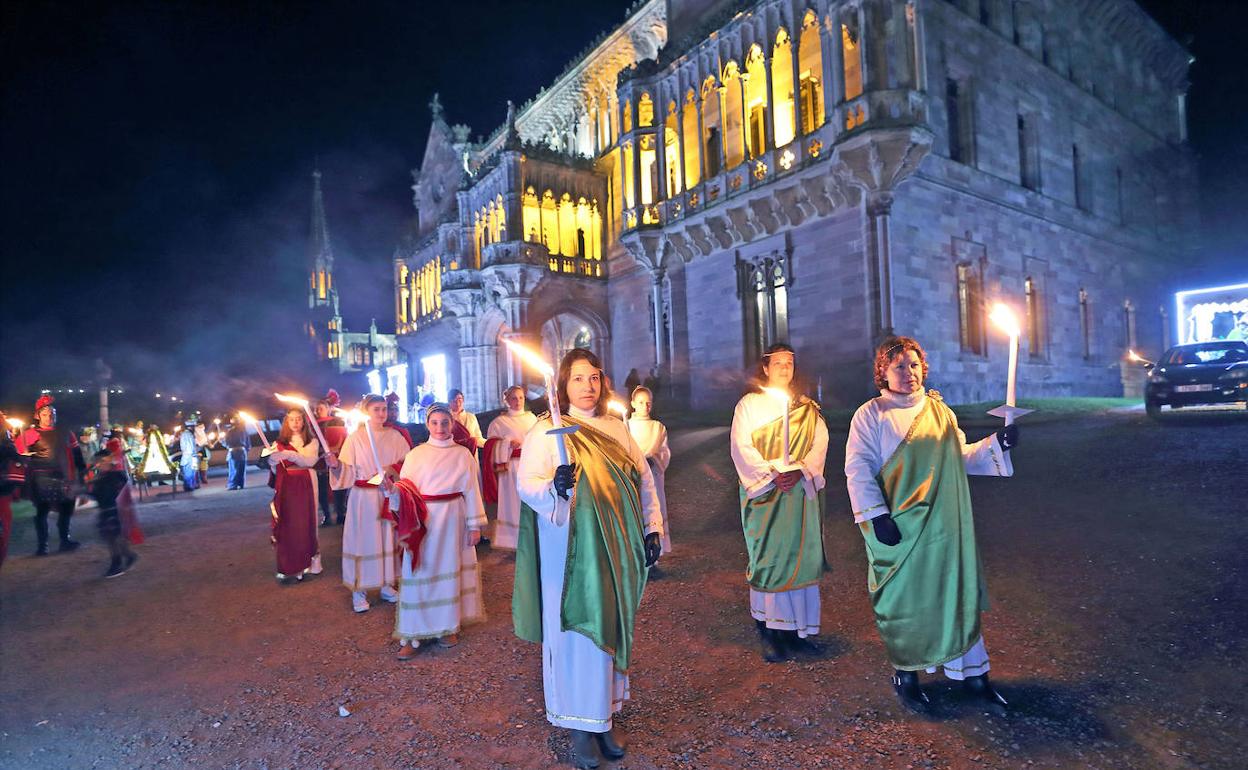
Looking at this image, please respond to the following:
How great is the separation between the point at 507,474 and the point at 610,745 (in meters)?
5.05

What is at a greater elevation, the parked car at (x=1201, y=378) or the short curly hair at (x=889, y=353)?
the short curly hair at (x=889, y=353)

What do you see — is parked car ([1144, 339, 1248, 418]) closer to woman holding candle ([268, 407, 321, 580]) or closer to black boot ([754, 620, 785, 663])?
black boot ([754, 620, 785, 663])

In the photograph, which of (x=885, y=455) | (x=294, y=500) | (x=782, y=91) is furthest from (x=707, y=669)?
(x=782, y=91)

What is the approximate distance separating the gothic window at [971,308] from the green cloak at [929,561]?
15.3 m

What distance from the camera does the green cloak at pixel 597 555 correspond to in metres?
3.21

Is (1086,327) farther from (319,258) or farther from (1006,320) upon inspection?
(319,258)

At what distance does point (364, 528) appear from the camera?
20.5 feet

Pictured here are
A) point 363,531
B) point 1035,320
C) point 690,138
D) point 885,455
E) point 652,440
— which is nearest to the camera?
point 885,455

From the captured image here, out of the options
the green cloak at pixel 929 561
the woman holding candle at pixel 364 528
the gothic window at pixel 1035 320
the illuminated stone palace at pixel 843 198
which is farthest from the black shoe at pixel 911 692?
the gothic window at pixel 1035 320

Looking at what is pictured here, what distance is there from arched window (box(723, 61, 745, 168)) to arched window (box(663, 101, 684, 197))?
6.42 ft

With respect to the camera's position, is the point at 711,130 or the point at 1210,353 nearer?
the point at 1210,353

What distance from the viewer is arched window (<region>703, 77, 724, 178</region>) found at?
20.1m

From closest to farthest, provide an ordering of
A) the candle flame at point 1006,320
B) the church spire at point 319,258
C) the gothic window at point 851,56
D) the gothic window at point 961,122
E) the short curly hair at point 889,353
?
1. the candle flame at point 1006,320
2. the short curly hair at point 889,353
3. the gothic window at point 851,56
4. the gothic window at point 961,122
5. the church spire at point 319,258

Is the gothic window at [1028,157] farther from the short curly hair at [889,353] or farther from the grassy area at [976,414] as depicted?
the short curly hair at [889,353]
